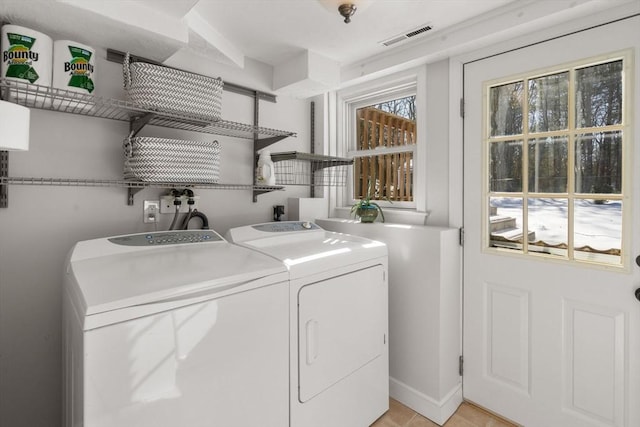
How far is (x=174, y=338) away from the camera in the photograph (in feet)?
3.60

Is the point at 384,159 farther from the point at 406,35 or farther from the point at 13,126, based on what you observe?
the point at 13,126

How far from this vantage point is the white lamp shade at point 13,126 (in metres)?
1.05

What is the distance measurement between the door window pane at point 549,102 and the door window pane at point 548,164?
7 cm

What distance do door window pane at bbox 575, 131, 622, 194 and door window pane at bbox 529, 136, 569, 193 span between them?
0.06 m

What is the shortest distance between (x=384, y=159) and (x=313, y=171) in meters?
0.59

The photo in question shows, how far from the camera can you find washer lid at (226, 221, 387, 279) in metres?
1.55

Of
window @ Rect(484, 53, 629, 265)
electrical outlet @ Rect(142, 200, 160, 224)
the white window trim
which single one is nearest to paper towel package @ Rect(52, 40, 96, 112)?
electrical outlet @ Rect(142, 200, 160, 224)

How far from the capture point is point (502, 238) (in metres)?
1.97

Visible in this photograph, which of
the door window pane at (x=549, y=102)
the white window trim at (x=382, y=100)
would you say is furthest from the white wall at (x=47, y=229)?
the door window pane at (x=549, y=102)

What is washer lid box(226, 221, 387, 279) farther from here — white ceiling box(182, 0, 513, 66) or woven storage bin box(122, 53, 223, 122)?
white ceiling box(182, 0, 513, 66)

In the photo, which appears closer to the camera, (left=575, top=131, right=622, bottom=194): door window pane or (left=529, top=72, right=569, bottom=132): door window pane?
(left=575, top=131, right=622, bottom=194): door window pane

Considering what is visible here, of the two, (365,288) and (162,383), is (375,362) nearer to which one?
(365,288)

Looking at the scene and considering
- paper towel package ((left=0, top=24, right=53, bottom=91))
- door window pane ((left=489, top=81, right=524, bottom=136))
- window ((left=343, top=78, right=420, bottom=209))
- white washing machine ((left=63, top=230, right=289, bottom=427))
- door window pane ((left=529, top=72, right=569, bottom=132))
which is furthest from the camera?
window ((left=343, top=78, right=420, bottom=209))

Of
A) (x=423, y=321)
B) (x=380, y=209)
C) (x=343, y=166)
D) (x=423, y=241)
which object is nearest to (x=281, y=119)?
(x=343, y=166)
